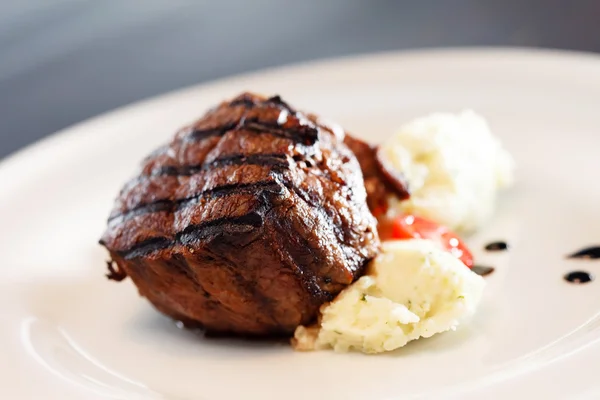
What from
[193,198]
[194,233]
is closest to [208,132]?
[193,198]

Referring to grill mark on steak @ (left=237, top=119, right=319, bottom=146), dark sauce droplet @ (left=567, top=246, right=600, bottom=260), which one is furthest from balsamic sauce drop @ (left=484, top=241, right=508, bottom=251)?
grill mark on steak @ (left=237, top=119, right=319, bottom=146)

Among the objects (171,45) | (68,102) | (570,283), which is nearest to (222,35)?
(171,45)

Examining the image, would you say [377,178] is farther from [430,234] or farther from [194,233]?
[194,233]

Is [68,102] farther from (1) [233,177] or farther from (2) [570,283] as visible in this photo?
(2) [570,283]

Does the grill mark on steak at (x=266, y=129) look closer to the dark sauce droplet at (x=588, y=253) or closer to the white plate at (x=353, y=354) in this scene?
the white plate at (x=353, y=354)

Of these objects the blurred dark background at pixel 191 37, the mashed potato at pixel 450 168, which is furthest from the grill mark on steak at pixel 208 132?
the blurred dark background at pixel 191 37

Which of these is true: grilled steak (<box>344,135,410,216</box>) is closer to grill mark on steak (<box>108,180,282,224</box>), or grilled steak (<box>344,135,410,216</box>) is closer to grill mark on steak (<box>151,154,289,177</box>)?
grill mark on steak (<box>151,154,289,177</box>)

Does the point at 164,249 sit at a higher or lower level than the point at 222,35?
lower
